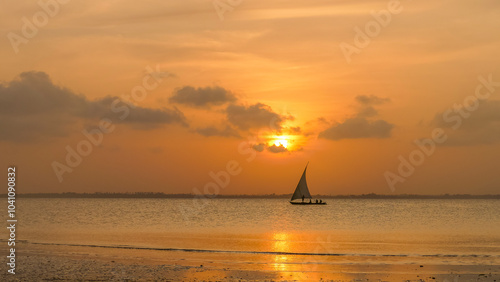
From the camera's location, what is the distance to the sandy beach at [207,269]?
31.9 meters

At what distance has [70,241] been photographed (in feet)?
189

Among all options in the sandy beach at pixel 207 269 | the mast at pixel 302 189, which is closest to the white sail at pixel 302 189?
the mast at pixel 302 189

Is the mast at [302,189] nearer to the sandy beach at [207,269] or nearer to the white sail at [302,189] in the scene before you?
the white sail at [302,189]

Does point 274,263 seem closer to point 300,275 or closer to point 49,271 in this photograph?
point 300,275

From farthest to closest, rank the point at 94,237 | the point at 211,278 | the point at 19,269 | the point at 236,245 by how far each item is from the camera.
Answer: the point at 94,237
the point at 236,245
the point at 19,269
the point at 211,278

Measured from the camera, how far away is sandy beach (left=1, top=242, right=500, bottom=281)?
31.9m

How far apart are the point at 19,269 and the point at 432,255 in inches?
1199

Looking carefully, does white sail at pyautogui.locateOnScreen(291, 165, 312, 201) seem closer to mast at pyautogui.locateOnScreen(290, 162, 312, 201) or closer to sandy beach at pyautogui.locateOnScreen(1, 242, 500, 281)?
mast at pyautogui.locateOnScreen(290, 162, 312, 201)

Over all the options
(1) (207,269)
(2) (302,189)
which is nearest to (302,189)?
(2) (302,189)

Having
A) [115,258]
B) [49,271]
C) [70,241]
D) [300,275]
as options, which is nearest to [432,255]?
[300,275]

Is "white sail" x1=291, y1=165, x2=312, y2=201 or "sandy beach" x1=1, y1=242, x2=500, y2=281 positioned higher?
"white sail" x1=291, y1=165, x2=312, y2=201

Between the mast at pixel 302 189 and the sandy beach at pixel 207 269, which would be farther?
the mast at pixel 302 189

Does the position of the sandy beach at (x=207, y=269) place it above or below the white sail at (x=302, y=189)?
below

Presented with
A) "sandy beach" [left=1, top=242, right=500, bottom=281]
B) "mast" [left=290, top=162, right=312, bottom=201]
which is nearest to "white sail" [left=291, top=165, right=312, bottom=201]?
"mast" [left=290, top=162, right=312, bottom=201]
